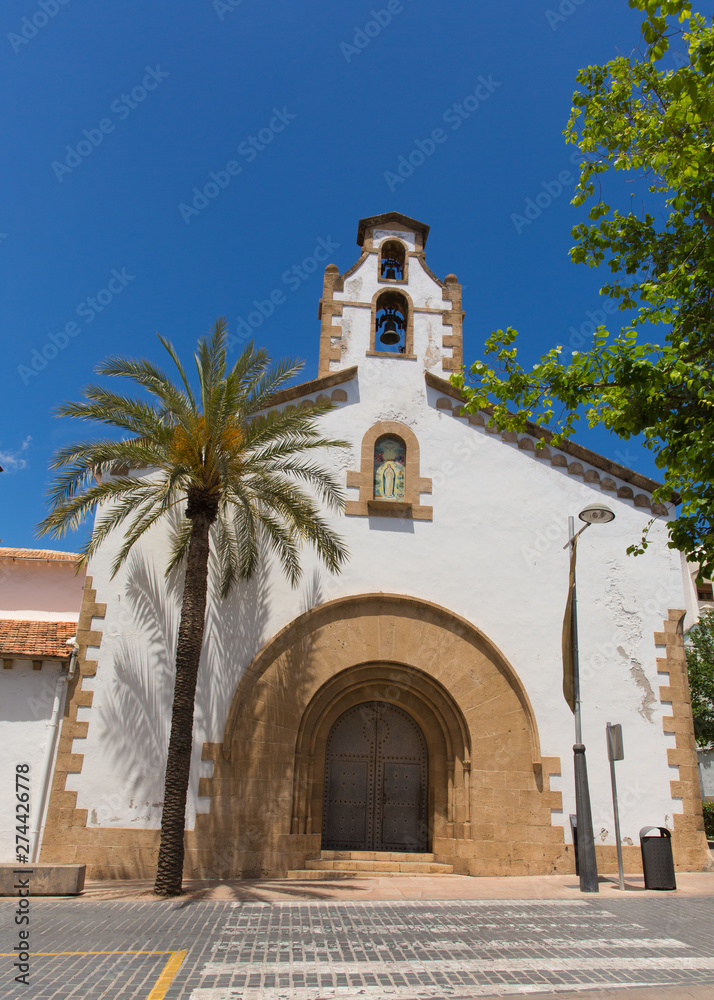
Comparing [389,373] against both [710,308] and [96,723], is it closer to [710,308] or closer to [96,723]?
[710,308]

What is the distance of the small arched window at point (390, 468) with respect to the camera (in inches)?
526

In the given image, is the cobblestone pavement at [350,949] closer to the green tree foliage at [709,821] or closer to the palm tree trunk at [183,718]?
the palm tree trunk at [183,718]

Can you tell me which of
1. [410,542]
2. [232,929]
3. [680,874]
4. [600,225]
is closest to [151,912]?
[232,929]

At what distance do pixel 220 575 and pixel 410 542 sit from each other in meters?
3.38

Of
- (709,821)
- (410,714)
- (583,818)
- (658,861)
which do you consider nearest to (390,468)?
(410,714)

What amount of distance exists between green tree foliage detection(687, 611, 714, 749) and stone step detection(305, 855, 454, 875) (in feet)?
41.5

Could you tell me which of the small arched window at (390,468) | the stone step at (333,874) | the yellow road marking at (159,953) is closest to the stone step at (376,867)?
the stone step at (333,874)

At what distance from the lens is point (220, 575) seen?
480 inches

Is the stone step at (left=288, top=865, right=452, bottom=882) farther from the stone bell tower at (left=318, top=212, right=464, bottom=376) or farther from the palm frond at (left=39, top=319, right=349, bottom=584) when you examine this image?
the stone bell tower at (left=318, top=212, right=464, bottom=376)

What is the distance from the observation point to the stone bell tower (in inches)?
570

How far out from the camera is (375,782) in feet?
40.9

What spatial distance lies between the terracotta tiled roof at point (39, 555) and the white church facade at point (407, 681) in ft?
13.4

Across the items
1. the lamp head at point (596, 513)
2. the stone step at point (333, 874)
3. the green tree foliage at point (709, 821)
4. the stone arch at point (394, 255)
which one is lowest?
the stone step at point (333, 874)

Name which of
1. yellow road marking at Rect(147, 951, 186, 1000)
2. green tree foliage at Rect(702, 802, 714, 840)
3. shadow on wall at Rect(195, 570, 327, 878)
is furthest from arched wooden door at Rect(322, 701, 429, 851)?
green tree foliage at Rect(702, 802, 714, 840)
